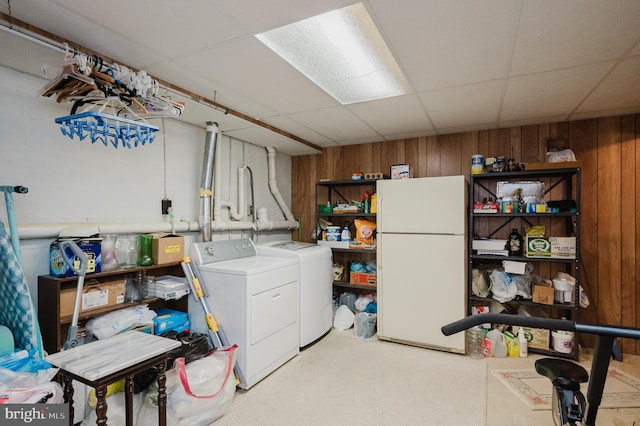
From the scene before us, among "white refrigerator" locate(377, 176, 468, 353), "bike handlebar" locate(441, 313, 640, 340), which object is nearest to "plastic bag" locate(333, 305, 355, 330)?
"white refrigerator" locate(377, 176, 468, 353)

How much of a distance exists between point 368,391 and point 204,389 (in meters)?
1.18

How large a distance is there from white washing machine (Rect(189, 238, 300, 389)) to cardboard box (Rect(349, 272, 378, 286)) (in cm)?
106

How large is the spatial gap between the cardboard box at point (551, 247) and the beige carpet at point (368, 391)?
1.17 meters

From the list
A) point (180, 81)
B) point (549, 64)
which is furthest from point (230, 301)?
point (549, 64)

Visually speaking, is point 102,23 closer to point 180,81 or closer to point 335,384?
point 180,81

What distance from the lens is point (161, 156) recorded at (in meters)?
2.75

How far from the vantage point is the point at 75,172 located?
2166 millimetres

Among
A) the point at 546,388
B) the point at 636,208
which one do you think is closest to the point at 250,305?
the point at 546,388

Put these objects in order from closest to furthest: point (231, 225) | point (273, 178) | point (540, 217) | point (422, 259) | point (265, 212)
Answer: point (422, 259)
point (540, 217)
point (231, 225)
point (265, 212)
point (273, 178)

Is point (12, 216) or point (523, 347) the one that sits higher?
point (12, 216)

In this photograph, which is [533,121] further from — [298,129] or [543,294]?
[298,129]

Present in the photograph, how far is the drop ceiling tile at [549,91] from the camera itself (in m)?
2.09

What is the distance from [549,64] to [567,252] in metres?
1.77

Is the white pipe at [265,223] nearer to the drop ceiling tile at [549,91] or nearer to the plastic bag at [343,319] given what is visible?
the plastic bag at [343,319]
